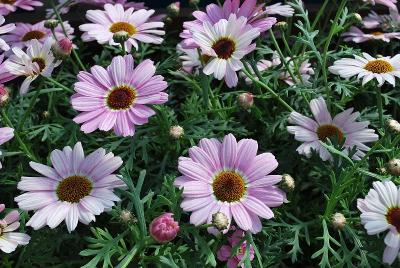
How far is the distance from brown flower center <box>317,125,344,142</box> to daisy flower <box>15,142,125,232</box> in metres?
0.48

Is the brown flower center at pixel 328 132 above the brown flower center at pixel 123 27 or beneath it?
beneath

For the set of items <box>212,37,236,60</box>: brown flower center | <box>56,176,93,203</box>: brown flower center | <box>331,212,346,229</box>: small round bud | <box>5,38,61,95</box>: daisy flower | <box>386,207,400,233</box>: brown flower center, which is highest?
<box>212,37,236,60</box>: brown flower center

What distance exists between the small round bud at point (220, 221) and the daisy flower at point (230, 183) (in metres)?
0.04

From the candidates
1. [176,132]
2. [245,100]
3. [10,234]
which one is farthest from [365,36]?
[10,234]

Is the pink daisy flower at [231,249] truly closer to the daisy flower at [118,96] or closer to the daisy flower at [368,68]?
the daisy flower at [118,96]

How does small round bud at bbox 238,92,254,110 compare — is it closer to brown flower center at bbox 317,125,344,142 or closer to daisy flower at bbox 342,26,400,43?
brown flower center at bbox 317,125,344,142

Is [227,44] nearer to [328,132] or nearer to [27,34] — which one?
Answer: [328,132]

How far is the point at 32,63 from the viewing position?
1.36 meters

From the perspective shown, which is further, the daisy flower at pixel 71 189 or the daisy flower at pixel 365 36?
the daisy flower at pixel 365 36

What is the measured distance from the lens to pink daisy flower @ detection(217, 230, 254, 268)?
4.00ft

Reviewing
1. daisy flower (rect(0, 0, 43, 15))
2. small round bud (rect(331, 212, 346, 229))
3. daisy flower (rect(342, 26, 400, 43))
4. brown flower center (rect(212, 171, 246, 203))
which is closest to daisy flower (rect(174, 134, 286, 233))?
brown flower center (rect(212, 171, 246, 203))

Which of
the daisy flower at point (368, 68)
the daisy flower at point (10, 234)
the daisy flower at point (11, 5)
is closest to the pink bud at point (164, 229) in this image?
the daisy flower at point (10, 234)

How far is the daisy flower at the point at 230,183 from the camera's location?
3.68ft

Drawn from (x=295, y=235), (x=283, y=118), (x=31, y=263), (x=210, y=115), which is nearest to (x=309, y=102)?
(x=283, y=118)
